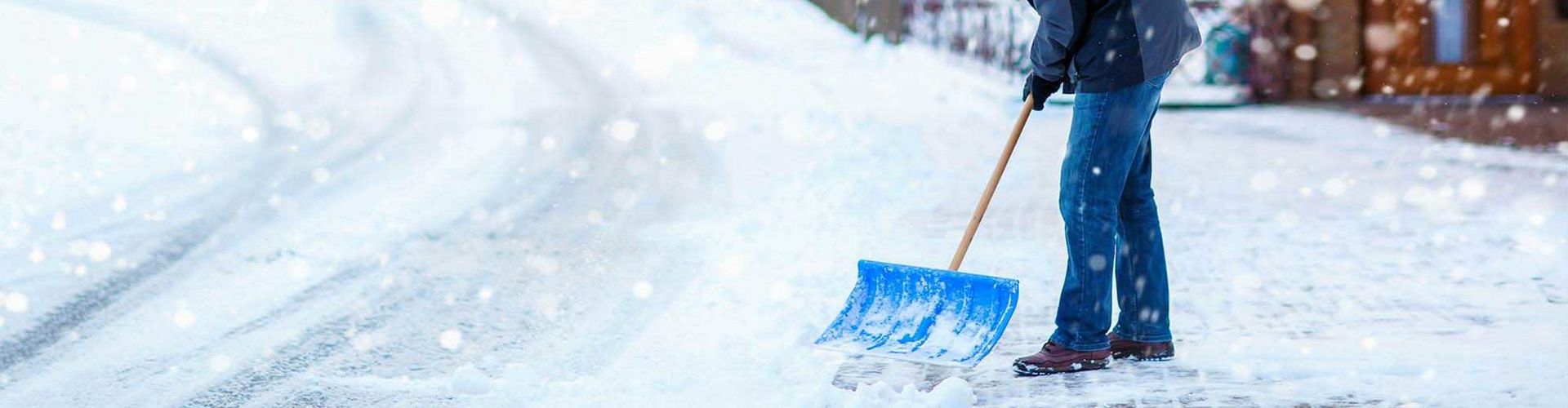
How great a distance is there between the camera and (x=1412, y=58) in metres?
15.3

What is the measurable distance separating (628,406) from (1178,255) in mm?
3044

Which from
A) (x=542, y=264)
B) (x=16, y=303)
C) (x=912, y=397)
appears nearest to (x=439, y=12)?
(x=542, y=264)

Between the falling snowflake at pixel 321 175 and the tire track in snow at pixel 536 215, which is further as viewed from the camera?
the falling snowflake at pixel 321 175

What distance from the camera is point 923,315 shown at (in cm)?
455

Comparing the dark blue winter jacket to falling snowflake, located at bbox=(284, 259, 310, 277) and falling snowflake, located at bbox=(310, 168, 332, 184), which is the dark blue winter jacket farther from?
falling snowflake, located at bbox=(310, 168, 332, 184)

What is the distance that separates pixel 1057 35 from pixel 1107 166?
14.8 inches

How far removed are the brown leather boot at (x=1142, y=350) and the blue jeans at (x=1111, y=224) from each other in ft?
0.06

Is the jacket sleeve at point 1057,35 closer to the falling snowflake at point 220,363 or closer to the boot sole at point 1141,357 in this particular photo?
the boot sole at point 1141,357

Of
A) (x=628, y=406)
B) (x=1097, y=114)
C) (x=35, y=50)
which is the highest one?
(x=35, y=50)

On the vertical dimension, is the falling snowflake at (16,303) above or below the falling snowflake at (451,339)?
above

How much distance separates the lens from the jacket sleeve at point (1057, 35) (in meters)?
4.13

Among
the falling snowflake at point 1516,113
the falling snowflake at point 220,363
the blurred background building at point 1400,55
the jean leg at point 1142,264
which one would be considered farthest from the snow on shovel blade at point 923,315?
the blurred background building at point 1400,55

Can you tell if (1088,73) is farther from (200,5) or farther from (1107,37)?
(200,5)

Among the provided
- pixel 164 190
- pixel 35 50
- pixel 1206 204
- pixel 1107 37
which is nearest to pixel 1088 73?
pixel 1107 37
